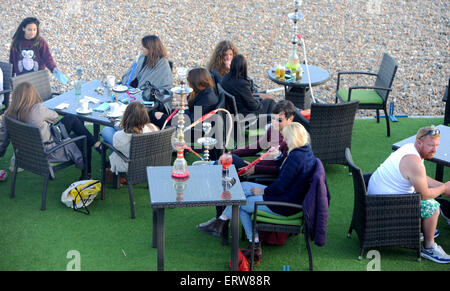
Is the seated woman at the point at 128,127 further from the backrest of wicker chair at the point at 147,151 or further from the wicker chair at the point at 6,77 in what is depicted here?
the wicker chair at the point at 6,77

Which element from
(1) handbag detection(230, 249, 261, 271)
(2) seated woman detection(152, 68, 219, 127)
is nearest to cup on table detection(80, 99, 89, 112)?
(2) seated woman detection(152, 68, 219, 127)

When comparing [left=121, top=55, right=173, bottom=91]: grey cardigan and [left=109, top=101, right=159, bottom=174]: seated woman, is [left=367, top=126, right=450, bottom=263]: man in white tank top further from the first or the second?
[left=121, top=55, right=173, bottom=91]: grey cardigan

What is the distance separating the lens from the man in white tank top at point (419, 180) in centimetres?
494

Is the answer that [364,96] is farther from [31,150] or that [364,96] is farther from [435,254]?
[31,150]

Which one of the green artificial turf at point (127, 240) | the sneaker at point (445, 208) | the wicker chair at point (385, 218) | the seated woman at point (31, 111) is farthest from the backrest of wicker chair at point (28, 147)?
the sneaker at point (445, 208)

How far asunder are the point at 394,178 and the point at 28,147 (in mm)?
3420

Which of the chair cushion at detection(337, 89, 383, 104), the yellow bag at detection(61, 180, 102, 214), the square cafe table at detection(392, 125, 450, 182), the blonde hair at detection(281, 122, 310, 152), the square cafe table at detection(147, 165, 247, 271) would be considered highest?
the blonde hair at detection(281, 122, 310, 152)

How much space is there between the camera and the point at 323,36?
1223 cm

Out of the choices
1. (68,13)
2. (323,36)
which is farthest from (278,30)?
(68,13)

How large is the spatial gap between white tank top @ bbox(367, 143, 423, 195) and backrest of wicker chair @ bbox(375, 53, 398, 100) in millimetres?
Answer: 3055

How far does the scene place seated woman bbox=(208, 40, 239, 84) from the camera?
7734mm

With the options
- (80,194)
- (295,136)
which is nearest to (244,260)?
(295,136)

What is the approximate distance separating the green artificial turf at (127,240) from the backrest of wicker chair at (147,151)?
0.43m

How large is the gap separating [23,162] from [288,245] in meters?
2.73
